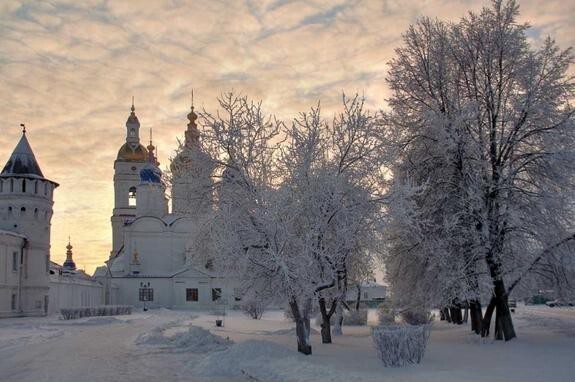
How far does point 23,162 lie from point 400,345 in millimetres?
42498

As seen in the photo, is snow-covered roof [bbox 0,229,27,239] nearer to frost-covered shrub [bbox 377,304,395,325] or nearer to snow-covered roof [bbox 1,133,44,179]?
snow-covered roof [bbox 1,133,44,179]

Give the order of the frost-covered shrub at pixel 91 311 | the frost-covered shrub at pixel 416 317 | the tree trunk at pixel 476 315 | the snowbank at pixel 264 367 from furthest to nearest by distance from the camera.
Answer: the frost-covered shrub at pixel 91 311 → the frost-covered shrub at pixel 416 317 → the tree trunk at pixel 476 315 → the snowbank at pixel 264 367

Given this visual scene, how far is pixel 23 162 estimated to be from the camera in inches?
1954

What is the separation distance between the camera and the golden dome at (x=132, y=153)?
86188 millimetres

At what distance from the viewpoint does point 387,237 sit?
22188 mm

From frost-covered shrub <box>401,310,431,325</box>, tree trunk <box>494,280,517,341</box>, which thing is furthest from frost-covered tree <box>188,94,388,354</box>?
frost-covered shrub <box>401,310,431,325</box>

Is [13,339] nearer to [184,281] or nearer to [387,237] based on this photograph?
[387,237]

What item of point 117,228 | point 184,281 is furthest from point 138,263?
point 117,228

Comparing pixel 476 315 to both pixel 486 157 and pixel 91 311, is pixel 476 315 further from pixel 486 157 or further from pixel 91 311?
pixel 91 311

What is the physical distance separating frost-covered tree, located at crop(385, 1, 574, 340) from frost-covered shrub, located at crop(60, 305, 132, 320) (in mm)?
30530

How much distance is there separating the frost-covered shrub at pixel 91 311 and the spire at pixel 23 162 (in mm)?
11116

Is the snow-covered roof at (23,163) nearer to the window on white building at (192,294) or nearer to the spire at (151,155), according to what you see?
the window on white building at (192,294)

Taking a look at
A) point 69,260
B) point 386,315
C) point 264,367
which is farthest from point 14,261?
point 69,260

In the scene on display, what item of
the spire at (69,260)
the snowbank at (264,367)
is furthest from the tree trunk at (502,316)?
the spire at (69,260)
